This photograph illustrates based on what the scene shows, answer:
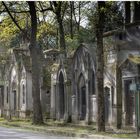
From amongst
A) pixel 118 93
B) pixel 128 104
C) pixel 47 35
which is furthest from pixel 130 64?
pixel 47 35

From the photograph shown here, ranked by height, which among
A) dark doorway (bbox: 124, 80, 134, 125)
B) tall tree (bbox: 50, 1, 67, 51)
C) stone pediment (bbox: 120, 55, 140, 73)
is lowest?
dark doorway (bbox: 124, 80, 134, 125)

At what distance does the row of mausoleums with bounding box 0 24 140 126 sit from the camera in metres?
29.2

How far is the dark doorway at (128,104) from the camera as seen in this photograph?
28.8m

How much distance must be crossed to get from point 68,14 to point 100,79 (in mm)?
28944

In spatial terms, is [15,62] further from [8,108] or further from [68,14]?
[68,14]

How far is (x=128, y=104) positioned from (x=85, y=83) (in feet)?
18.3

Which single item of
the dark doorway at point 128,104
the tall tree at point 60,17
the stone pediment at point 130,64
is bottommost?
the dark doorway at point 128,104

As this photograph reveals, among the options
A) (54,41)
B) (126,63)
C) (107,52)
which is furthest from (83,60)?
(54,41)

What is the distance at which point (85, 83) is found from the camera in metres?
33.9

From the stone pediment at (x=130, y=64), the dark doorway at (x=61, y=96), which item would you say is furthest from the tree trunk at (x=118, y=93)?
the dark doorway at (x=61, y=96)

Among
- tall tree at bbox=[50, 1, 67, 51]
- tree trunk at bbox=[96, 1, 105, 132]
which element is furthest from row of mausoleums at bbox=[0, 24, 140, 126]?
tree trunk at bbox=[96, 1, 105, 132]

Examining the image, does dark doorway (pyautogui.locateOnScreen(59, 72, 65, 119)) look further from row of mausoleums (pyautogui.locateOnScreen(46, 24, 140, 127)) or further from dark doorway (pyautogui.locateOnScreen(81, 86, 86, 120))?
dark doorway (pyautogui.locateOnScreen(81, 86, 86, 120))

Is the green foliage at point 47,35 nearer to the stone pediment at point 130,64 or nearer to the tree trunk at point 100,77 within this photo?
the stone pediment at point 130,64

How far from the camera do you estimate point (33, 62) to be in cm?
3397
